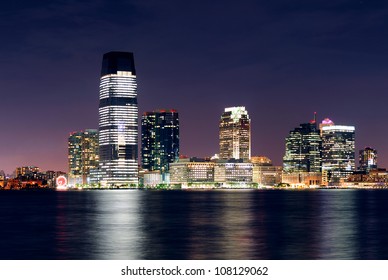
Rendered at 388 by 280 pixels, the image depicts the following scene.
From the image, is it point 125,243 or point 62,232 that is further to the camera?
point 62,232

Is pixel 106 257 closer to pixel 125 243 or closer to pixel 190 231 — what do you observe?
pixel 125 243

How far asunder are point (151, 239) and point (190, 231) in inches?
415

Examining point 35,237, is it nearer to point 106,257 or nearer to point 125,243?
point 125,243

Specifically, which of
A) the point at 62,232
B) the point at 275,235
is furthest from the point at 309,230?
the point at 62,232
